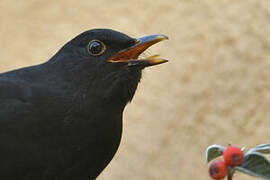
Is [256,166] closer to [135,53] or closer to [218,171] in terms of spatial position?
[218,171]

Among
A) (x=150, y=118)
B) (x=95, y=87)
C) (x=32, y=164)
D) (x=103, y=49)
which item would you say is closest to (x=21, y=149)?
(x=32, y=164)

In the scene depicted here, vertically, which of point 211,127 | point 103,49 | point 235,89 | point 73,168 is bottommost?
point 211,127

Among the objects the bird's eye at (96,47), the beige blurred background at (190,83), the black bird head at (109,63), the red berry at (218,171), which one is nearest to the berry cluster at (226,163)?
the red berry at (218,171)

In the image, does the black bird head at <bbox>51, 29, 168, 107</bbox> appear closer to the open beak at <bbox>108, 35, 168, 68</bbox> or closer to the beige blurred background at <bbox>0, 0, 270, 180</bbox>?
the open beak at <bbox>108, 35, 168, 68</bbox>

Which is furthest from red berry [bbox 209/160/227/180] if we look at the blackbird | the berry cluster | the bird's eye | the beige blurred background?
the beige blurred background

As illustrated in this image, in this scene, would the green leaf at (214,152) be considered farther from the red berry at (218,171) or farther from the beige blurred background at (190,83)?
the beige blurred background at (190,83)

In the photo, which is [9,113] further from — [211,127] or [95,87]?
[211,127]
